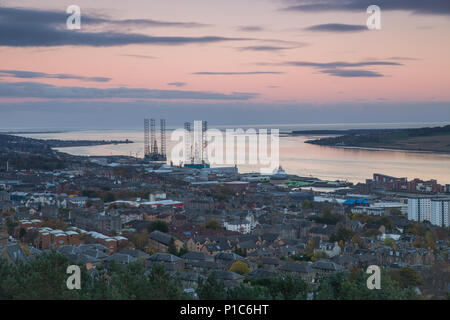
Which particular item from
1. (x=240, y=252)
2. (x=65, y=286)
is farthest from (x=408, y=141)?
(x=65, y=286)

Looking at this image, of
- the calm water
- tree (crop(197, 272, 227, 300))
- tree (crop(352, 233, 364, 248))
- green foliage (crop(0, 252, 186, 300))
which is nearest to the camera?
green foliage (crop(0, 252, 186, 300))

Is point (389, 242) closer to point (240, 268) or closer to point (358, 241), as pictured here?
point (358, 241)

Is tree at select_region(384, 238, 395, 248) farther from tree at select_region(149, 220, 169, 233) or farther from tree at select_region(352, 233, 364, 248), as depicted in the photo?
tree at select_region(149, 220, 169, 233)

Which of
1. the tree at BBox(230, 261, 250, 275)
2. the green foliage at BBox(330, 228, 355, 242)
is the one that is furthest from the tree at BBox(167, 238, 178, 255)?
the green foliage at BBox(330, 228, 355, 242)

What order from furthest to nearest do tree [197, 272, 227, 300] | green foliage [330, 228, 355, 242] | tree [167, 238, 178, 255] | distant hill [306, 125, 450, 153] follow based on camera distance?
distant hill [306, 125, 450, 153], green foliage [330, 228, 355, 242], tree [167, 238, 178, 255], tree [197, 272, 227, 300]

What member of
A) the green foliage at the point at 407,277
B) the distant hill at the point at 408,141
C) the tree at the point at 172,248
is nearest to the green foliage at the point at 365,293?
the green foliage at the point at 407,277
